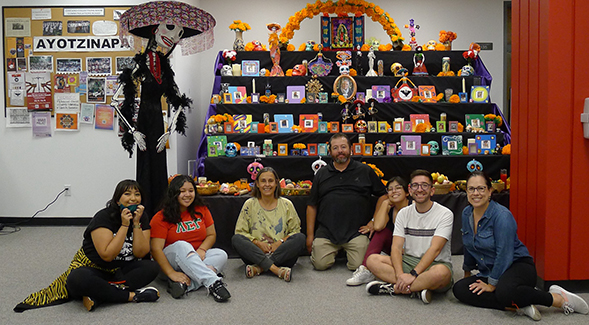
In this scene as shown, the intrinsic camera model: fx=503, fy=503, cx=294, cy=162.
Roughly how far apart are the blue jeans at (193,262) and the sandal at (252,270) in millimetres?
210

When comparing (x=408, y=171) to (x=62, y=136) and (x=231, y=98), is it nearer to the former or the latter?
(x=231, y=98)

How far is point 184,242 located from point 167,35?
1.73 meters

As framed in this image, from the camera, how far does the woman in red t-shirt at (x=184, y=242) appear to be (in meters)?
3.38

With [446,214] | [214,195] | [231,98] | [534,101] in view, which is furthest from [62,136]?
[534,101]

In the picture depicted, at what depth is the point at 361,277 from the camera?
358 centimetres

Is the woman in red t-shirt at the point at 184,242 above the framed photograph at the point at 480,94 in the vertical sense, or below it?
below

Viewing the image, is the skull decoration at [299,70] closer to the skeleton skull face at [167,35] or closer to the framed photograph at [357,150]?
the framed photograph at [357,150]

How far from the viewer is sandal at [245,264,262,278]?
3.73 metres

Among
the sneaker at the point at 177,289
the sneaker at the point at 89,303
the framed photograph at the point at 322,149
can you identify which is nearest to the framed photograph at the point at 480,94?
the framed photograph at the point at 322,149

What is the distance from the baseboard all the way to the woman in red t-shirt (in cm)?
271

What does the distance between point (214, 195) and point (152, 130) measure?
0.80 m

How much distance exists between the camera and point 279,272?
12.2ft

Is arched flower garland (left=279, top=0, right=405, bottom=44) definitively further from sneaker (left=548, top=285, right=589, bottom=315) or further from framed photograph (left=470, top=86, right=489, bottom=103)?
sneaker (left=548, top=285, right=589, bottom=315)

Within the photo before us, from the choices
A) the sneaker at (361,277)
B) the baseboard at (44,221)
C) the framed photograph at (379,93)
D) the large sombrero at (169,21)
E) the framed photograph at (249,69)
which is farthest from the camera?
the baseboard at (44,221)
